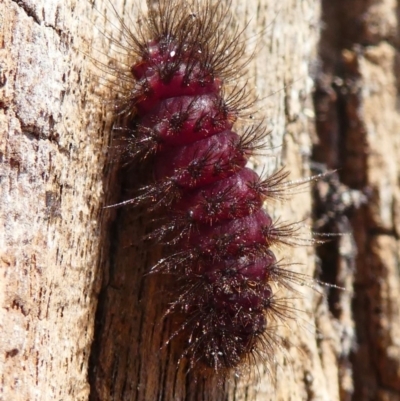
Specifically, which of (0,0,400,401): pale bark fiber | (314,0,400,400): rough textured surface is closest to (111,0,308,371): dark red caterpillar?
(0,0,400,401): pale bark fiber

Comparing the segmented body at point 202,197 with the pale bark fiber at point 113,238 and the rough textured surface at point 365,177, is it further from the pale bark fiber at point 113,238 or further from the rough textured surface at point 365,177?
the rough textured surface at point 365,177

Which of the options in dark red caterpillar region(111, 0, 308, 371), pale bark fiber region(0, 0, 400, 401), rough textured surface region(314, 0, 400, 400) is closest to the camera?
pale bark fiber region(0, 0, 400, 401)

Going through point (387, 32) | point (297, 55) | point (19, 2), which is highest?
point (387, 32)

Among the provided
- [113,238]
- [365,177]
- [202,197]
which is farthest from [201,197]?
[365,177]

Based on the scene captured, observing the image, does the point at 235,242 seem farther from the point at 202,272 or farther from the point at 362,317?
the point at 362,317

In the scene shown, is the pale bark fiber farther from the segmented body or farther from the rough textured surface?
the segmented body

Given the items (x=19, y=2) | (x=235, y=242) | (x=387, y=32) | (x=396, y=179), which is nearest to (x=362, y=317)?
(x=396, y=179)
